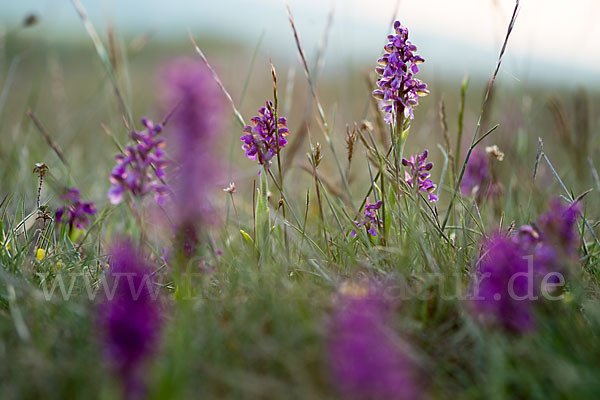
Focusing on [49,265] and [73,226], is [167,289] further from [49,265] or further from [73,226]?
[73,226]

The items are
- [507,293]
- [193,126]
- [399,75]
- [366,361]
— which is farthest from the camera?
[399,75]

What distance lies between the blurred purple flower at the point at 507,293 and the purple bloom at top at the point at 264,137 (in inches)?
38.3

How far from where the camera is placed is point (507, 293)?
1511 mm

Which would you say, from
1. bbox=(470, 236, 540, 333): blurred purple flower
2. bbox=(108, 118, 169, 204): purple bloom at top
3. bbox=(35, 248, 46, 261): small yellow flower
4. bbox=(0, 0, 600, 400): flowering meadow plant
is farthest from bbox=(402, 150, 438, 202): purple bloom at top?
bbox=(35, 248, 46, 261): small yellow flower

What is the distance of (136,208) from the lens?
180cm

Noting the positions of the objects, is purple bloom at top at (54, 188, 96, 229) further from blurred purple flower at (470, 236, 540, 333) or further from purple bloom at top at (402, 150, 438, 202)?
blurred purple flower at (470, 236, 540, 333)

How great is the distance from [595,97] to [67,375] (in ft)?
32.3

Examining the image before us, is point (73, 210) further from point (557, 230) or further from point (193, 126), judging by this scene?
point (557, 230)

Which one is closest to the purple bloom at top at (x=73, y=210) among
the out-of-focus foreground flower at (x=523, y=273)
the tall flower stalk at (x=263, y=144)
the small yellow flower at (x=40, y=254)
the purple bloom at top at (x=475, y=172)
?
the small yellow flower at (x=40, y=254)

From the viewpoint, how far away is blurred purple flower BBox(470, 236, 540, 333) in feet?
4.98

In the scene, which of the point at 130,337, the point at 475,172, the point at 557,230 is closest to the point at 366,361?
the point at 130,337

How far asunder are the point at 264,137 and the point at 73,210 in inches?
38.7

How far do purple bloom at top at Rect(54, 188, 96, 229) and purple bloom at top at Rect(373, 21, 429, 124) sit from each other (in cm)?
137

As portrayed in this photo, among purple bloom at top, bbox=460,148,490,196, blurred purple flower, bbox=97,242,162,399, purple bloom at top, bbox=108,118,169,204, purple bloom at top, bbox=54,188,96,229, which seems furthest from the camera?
purple bloom at top, bbox=460,148,490,196
